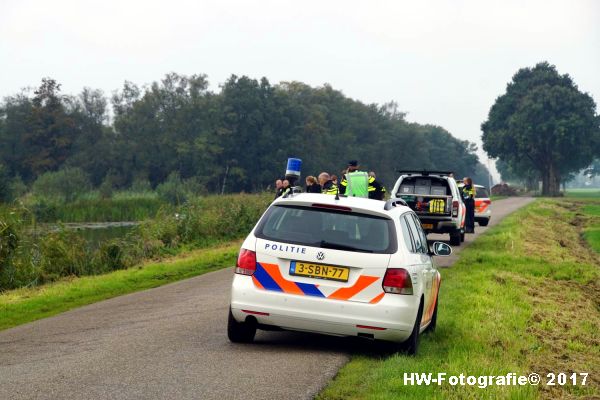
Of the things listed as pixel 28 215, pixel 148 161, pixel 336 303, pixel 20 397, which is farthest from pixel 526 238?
pixel 148 161

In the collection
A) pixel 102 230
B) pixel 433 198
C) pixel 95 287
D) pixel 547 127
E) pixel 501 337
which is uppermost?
pixel 547 127

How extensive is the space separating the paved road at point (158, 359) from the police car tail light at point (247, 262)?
0.83m

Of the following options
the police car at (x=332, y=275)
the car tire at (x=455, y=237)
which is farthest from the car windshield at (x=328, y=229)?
the car tire at (x=455, y=237)

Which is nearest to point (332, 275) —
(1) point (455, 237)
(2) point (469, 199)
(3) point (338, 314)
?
(3) point (338, 314)

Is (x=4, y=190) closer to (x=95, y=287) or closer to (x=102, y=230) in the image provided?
(x=102, y=230)

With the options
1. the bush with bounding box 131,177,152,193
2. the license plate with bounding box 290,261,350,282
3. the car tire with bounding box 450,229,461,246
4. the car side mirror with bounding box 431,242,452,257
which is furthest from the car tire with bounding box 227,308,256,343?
the bush with bounding box 131,177,152,193

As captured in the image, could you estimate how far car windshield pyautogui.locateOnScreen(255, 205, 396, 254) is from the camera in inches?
335

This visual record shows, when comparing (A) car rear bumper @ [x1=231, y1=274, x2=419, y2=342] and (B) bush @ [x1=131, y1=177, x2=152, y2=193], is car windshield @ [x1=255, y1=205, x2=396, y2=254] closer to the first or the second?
(A) car rear bumper @ [x1=231, y1=274, x2=419, y2=342]

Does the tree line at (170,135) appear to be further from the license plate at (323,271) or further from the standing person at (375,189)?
the license plate at (323,271)

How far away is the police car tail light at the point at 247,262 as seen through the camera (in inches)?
339

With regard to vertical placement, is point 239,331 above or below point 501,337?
above

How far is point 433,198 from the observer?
914 inches

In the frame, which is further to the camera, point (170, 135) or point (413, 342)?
point (170, 135)

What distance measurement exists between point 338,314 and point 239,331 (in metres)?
1.31
